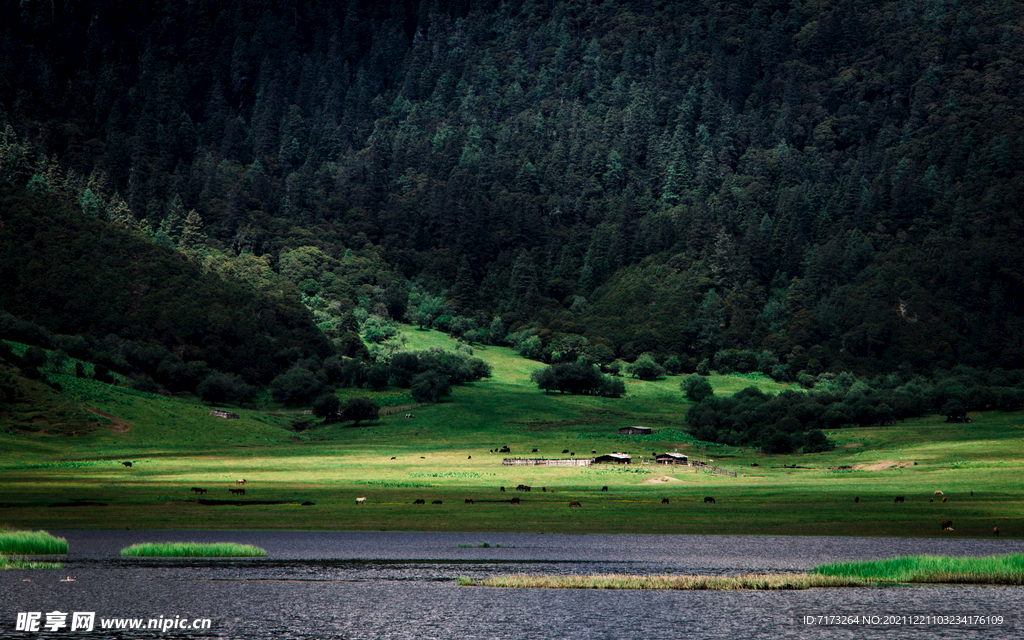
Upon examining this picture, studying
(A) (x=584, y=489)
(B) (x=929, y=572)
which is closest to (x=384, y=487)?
(A) (x=584, y=489)

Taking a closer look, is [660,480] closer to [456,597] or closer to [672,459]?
[672,459]

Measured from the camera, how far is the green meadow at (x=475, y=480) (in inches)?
3253

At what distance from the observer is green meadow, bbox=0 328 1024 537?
8262 centimetres

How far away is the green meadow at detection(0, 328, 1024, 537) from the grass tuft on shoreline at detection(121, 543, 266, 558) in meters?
15.0

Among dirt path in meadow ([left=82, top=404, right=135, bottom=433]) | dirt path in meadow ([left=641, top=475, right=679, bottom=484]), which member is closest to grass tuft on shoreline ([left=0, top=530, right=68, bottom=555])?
dirt path in meadow ([left=641, top=475, right=679, bottom=484])

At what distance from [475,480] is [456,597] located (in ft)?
235

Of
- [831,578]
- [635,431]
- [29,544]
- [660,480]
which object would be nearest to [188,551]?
[29,544]

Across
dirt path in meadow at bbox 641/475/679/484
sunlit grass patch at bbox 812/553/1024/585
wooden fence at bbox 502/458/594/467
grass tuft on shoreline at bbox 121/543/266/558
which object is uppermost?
sunlit grass patch at bbox 812/553/1024/585

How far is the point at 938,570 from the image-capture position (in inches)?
2163

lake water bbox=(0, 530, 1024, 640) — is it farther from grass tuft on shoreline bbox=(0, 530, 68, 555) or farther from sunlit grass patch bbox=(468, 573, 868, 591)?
grass tuft on shoreline bbox=(0, 530, 68, 555)

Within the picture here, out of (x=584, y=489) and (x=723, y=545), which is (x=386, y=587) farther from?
(x=584, y=489)

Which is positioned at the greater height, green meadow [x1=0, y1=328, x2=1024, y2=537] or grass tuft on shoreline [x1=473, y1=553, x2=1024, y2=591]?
grass tuft on shoreline [x1=473, y1=553, x2=1024, y2=591]

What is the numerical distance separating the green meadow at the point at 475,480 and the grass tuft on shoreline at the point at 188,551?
49.4 feet

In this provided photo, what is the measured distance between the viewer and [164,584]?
172 ft
